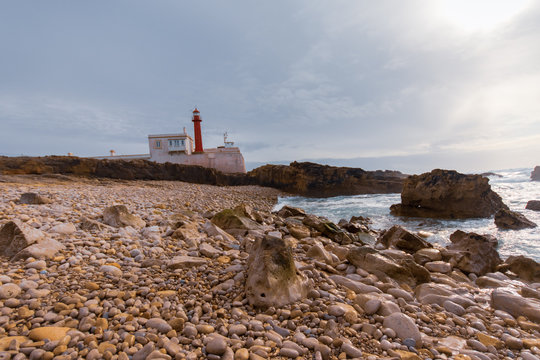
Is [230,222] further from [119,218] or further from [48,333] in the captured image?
[48,333]

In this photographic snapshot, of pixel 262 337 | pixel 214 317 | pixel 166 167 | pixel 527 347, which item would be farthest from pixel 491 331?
pixel 166 167

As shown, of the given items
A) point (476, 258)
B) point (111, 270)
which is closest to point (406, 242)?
point (476, 258)

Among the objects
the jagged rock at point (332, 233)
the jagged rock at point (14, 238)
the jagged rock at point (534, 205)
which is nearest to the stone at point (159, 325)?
the jagged rock at point (14, 238)

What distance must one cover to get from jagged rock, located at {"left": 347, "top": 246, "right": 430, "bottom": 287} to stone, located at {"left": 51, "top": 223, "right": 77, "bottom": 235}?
4881 mm

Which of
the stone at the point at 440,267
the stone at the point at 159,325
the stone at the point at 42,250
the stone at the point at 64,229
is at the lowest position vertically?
the stone at the point at 440,267

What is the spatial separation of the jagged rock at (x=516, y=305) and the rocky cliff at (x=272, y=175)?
82.4ft

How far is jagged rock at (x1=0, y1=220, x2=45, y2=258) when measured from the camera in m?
3.12

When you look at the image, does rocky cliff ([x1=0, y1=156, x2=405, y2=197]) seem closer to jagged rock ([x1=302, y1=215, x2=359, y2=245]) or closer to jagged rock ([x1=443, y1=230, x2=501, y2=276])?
jagged rock ([x1=302, y1=215, x2=359, y2=245])

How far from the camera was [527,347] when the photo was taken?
2377 millimetres

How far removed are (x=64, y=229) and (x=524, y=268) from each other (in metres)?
9.15

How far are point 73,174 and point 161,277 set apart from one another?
24.9 metres

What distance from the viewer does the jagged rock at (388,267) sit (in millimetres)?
3887

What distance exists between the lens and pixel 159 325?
2.13 metres

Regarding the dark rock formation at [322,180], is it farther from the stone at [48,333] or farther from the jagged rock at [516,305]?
the stone at [48,333]
